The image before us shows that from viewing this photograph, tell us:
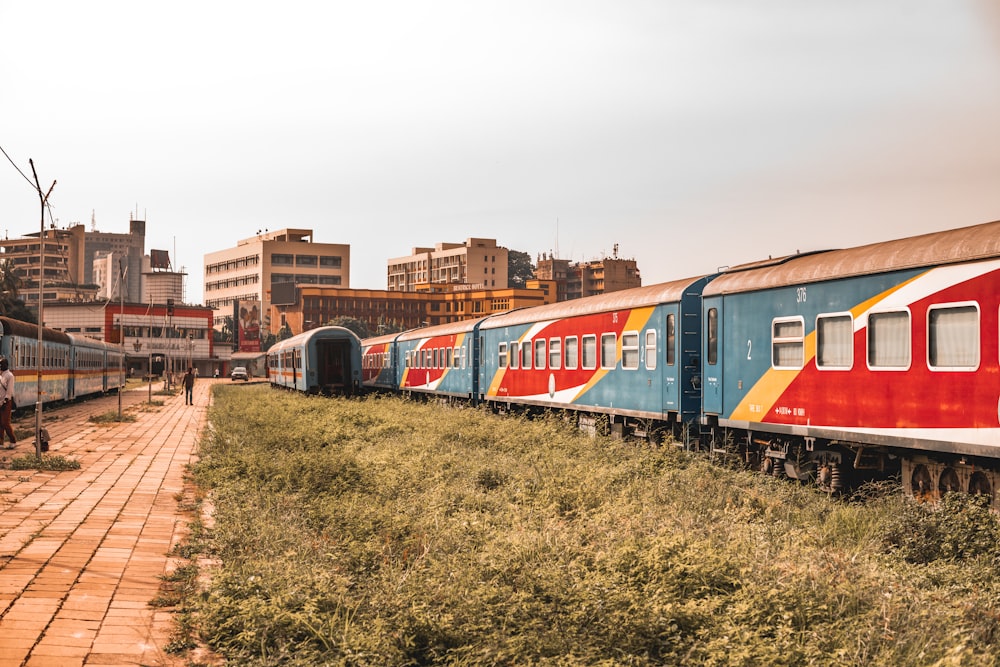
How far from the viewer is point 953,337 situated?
36.6 ft

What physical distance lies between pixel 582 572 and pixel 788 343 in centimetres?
792

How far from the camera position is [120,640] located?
6.31 metres

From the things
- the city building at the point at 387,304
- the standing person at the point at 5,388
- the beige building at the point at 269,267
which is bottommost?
the standing person at the point at 5,388

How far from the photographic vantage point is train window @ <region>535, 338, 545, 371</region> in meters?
25.6

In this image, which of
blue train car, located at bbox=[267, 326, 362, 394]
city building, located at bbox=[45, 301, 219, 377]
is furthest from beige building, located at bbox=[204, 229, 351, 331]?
blue train car, located at bbox=[267, 326, 362, 394]

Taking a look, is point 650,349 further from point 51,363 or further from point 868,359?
point 51,363

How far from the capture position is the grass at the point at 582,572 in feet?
19.9

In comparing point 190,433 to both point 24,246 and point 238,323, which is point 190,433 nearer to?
point 238,323

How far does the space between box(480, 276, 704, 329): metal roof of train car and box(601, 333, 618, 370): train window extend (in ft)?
1.94

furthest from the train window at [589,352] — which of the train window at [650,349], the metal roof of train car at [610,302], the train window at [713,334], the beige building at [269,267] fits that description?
the beige building at [269,267]

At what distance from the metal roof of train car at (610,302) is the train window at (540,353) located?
579mm

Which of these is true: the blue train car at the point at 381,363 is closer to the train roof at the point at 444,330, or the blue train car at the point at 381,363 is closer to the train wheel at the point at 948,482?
the train roof at the point at 444,330

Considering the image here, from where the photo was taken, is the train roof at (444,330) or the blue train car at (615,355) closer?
the blue train car at (615,355)

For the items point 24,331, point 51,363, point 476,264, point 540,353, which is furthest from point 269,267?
point 540,353
